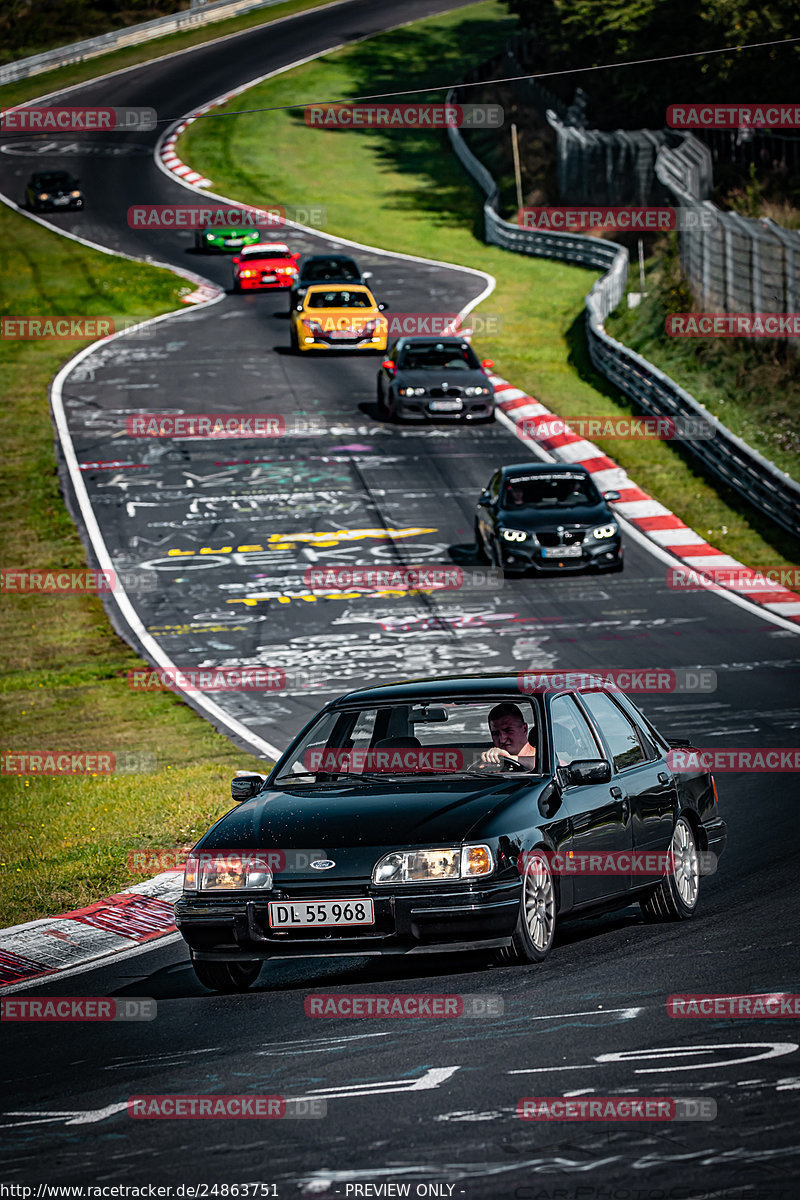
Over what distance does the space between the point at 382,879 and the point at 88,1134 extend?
6.87 feet

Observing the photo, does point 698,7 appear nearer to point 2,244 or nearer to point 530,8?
point 530,8

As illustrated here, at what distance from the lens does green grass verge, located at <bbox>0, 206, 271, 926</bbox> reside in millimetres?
11930

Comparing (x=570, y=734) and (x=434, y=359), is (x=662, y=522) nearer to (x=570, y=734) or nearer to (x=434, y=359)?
(x=434, y=359)

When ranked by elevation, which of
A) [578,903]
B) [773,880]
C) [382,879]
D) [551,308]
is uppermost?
[382,879]

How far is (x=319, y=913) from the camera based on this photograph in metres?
7.86

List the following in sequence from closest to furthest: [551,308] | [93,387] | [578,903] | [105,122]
Result: [578,903] < [93,387] < [551,308] < [105,122]

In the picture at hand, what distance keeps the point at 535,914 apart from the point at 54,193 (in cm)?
5636

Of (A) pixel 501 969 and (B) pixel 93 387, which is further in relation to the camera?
(B) pixel 93 387

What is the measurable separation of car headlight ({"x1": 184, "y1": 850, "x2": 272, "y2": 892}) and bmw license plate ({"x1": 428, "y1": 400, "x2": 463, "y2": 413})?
25364 mm

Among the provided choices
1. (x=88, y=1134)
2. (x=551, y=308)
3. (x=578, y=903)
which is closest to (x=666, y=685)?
(x=578, y=903)

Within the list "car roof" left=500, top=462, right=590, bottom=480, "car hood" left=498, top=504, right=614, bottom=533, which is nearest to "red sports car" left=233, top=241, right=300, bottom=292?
"car roof" left=500, top=462, right=590, bottom=480

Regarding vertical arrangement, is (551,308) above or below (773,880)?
below

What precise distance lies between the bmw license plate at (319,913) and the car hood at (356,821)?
123 millimetres

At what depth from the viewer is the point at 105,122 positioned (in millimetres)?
76312
